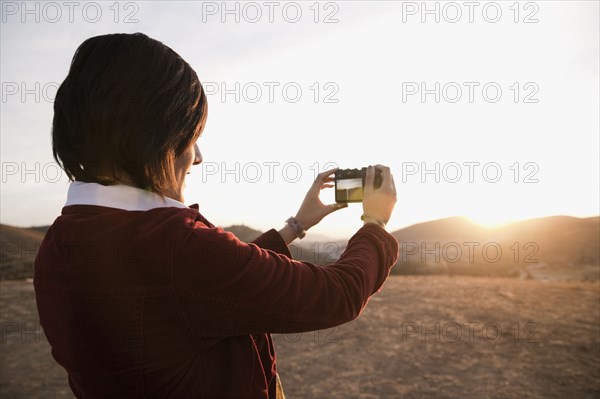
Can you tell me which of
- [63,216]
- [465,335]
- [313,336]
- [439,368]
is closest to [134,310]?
[63,216]

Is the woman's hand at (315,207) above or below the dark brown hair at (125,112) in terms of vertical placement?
below

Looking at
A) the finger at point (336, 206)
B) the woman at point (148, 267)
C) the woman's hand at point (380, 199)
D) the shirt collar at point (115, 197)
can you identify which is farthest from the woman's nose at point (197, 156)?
the finger at point (336, 206)

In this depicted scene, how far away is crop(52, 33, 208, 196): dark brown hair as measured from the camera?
1.15 metres

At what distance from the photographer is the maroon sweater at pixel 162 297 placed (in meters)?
1.05

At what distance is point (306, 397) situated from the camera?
17.1ft

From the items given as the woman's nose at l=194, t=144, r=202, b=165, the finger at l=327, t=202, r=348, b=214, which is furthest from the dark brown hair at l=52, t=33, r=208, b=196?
the finger at l=327, t=202, r=348, b=214

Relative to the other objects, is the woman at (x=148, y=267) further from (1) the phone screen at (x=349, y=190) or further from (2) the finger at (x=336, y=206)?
(2) the finger at (x=336, y=206)

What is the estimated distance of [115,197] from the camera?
45.4 inches

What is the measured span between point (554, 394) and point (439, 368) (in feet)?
4.71

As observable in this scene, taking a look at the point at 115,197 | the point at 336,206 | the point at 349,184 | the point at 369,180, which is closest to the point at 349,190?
the point at 349,184

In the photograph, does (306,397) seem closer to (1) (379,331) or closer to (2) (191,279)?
(1) (379,331)

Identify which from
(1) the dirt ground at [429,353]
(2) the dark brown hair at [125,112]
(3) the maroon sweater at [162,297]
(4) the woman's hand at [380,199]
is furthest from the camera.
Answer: (1) the dirt ground at [429,353]

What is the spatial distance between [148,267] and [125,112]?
447mm

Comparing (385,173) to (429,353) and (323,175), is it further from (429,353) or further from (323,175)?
(429,353)
